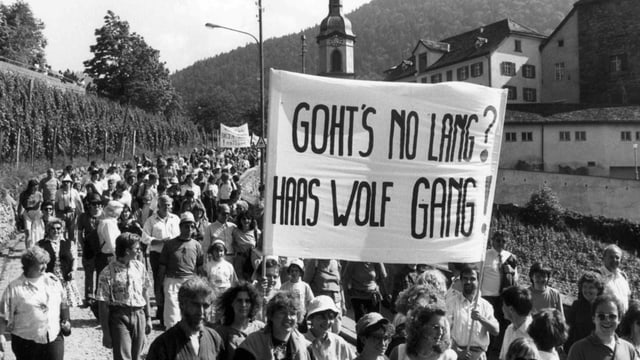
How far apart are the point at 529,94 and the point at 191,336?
210 feet

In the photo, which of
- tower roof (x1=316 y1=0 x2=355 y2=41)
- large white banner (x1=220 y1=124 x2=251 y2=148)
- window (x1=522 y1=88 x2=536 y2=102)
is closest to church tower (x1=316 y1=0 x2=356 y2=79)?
tower roof (x1=316 y1=0 x2=355 y2=41)

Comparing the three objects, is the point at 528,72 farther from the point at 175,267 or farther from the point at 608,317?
the point at 608,317

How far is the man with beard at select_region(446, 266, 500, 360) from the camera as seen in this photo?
6.11 meters

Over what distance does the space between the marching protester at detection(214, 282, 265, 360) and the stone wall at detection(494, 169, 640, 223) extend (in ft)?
155

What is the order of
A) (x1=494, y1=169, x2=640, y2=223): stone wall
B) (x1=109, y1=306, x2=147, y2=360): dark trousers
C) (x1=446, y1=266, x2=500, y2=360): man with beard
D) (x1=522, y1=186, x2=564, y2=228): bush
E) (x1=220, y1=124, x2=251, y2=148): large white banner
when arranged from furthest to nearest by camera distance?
(x1=522, y1=186, x2=564, y2=228): bush → (x1=494, y1=169, x2=640, y2=223): stone wall → (x1=220, y1=124, x2=251, y2=148): large white banner → (x1=109, y1=306, x2=147, y2=360): dark trousers → (x1=446, y1=266, x2=500, y2=360): man with beard

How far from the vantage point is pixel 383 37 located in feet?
596

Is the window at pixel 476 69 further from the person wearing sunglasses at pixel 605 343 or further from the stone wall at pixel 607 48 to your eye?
the person wearing sunglasses at pixel 605 343

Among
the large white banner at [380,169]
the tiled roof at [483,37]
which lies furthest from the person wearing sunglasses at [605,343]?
the tiled roof at [483,37]

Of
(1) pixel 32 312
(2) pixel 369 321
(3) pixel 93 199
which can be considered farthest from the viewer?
(3) pixel 93 199

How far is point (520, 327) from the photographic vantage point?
5.83 metres

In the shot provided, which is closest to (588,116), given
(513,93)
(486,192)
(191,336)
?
(513,93)

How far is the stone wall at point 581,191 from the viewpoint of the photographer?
47344mm

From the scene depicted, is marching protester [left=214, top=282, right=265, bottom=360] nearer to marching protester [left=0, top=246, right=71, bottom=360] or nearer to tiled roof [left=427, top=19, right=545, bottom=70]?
marching protester [left=0, top=246, right=71, bottom=360]

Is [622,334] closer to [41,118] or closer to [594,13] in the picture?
[41,118]
